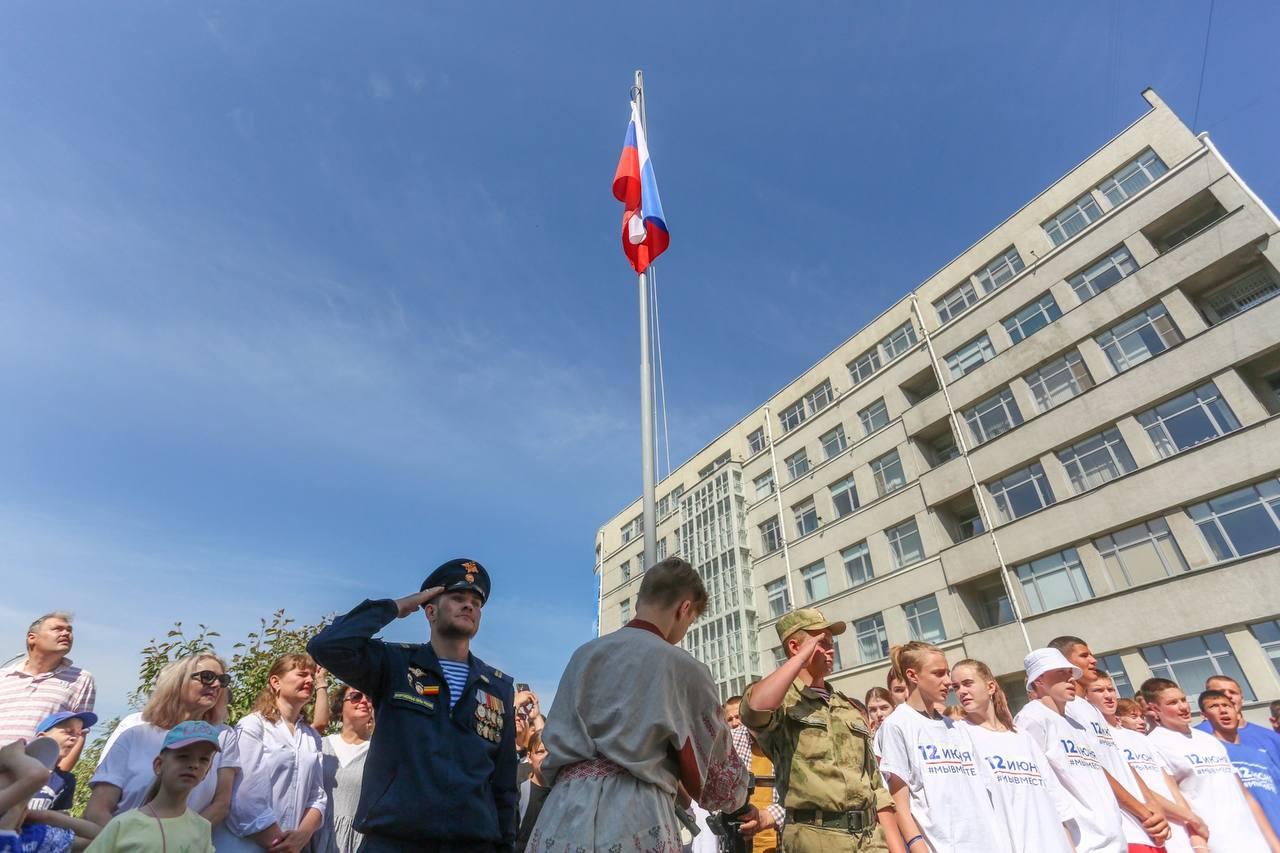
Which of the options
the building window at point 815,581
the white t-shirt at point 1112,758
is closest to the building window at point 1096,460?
the building window at point 815,581

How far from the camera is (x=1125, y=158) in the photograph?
24531 millimetres

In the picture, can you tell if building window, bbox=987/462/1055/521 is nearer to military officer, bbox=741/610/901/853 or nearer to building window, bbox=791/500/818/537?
building window, bbox=791/500/818/537

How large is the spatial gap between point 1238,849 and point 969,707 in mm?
3063

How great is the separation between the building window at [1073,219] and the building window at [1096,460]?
8.50 meters

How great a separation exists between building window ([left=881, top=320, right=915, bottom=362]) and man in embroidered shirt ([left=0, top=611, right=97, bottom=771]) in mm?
31305

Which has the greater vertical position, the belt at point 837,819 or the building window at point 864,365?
the building window at point 864,365

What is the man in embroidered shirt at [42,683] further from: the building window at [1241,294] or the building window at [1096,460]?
the building window at [1241,294]

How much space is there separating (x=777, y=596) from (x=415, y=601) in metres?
32.4

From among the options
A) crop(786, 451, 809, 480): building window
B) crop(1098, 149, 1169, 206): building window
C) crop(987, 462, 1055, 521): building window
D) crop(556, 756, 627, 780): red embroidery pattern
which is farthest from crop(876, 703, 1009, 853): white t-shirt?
crop(786, 451, 809, 480): building window

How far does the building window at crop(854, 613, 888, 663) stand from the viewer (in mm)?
26953

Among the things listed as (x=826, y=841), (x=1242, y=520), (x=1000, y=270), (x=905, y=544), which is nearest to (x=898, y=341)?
(x=1000, y=270)

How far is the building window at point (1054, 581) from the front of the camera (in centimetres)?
2134

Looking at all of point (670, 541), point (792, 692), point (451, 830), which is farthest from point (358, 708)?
point (670, 541)

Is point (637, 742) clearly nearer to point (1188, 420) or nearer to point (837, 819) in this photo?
point (837, 819)
